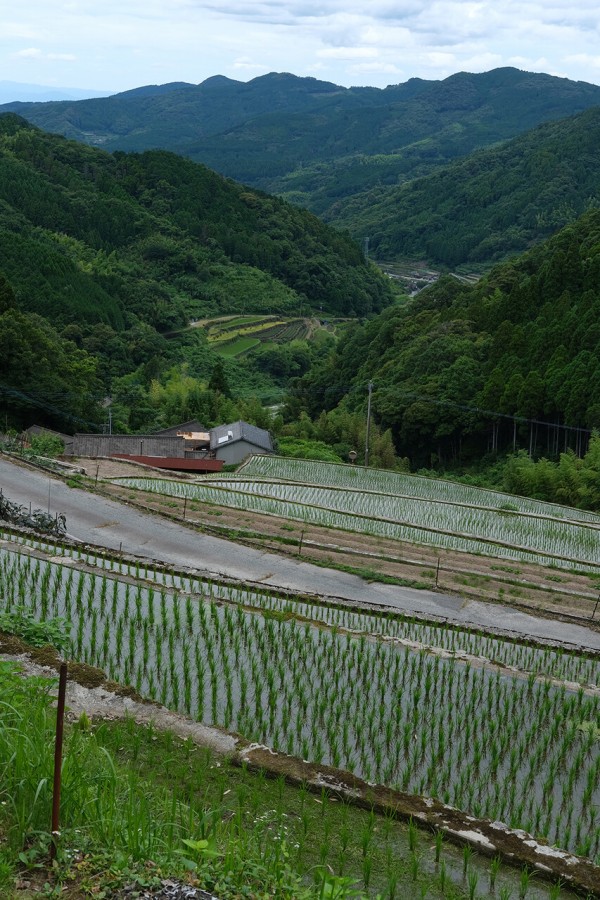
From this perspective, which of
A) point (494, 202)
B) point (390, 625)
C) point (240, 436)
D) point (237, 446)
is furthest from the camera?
point (494, 202)

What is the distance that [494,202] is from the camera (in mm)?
130750

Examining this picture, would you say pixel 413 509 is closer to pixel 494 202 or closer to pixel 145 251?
pixel 145 251

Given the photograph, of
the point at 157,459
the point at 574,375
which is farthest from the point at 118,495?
the point at 574,375

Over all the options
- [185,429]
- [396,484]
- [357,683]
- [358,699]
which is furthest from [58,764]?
[185,429]

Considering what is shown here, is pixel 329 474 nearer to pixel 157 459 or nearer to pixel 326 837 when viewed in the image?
pixel 157 459

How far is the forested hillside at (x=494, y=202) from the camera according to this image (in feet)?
396

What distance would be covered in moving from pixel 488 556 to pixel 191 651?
9491mm

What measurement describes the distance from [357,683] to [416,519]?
12429 millimetres

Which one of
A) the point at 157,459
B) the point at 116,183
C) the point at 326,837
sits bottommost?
the point at 157,459

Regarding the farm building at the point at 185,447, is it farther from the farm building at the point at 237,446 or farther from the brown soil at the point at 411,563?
the brown soil at the point at 411,563

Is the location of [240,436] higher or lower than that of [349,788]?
lower

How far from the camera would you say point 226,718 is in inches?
317

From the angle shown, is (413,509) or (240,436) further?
(240,436)

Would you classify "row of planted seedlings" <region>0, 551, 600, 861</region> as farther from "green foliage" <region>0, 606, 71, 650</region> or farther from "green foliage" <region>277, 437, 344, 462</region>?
"green foliage" <region>277, 437, 344, 462</region>
